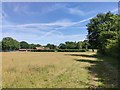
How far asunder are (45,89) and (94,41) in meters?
57.1

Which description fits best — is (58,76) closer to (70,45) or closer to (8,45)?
(70,45)

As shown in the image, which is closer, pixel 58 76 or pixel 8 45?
pixel 58 76

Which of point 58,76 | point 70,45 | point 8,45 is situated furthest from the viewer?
point 70,45

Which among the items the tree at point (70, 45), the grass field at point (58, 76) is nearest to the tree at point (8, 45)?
the tree at point (70, 45)

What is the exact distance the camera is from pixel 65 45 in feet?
525

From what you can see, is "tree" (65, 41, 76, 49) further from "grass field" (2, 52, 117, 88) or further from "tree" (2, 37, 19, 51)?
"grass field" (2, 52, 117, 88)

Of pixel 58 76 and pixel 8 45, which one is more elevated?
pixel 8 45

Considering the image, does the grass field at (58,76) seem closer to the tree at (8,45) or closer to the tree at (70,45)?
the tree at (70,45)

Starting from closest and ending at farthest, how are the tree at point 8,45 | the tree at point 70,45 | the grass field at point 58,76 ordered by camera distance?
the grass field at point 58,76, the tree at point 8,45, the tree at point 70,45

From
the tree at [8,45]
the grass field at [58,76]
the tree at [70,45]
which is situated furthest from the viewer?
the tree at [70,45]

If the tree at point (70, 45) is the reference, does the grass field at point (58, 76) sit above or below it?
below

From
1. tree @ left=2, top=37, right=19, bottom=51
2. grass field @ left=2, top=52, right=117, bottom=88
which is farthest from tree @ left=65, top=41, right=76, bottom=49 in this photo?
grass field @ left=2, top=52, right=117, bottom=88

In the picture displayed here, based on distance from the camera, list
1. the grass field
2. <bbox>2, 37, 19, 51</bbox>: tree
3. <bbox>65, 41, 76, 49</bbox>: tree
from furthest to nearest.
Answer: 1. <bbox>65, 41, 76, 49</bbox>: tree
2. <bbox>2, 37, 19, 51</bbox>: tree
3. the grass field

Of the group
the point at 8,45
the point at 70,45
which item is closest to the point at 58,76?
the point at 70,45
